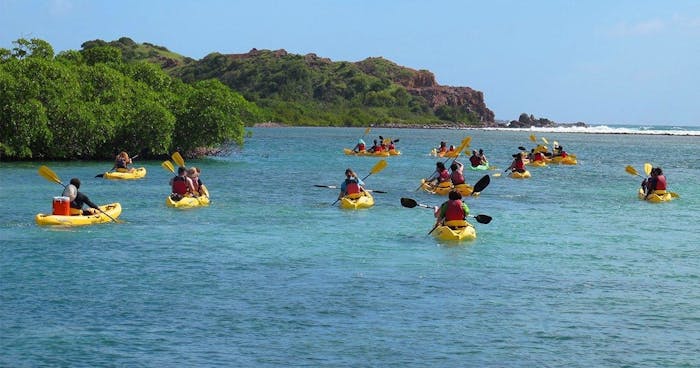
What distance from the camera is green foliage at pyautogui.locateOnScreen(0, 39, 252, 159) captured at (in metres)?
51.8

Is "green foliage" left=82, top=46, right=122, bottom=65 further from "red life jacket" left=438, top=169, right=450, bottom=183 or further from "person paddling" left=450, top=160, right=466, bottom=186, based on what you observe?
"person paddling" left=450, top=160, right=466, bottom=186

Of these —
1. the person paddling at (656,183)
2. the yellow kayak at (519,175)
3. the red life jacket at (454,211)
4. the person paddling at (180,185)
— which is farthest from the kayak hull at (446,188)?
the red life jacket at (454,211)

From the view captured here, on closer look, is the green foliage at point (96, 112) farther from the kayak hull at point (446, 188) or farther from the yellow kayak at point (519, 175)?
the kayak hull at point (446, 188)

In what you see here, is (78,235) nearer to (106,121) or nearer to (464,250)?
(464,250)

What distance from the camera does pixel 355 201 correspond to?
3353 cm

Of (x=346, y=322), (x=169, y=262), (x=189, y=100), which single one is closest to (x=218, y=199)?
(x=169, y=262)

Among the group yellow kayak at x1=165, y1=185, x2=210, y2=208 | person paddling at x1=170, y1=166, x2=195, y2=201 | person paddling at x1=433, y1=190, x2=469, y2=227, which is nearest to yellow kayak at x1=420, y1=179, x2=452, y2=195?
yellow kayak at x1=165, y1=185, x2=210, y2=208

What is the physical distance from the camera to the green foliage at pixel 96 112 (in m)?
51.8

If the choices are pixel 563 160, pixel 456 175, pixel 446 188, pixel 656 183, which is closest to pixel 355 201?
pixel 456 175

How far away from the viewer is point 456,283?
20.3 m

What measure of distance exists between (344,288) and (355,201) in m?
14.2

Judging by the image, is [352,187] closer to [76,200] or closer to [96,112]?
[76,200]

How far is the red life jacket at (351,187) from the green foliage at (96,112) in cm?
2389

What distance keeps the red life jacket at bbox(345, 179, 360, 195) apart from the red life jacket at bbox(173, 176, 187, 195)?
5.59 m
